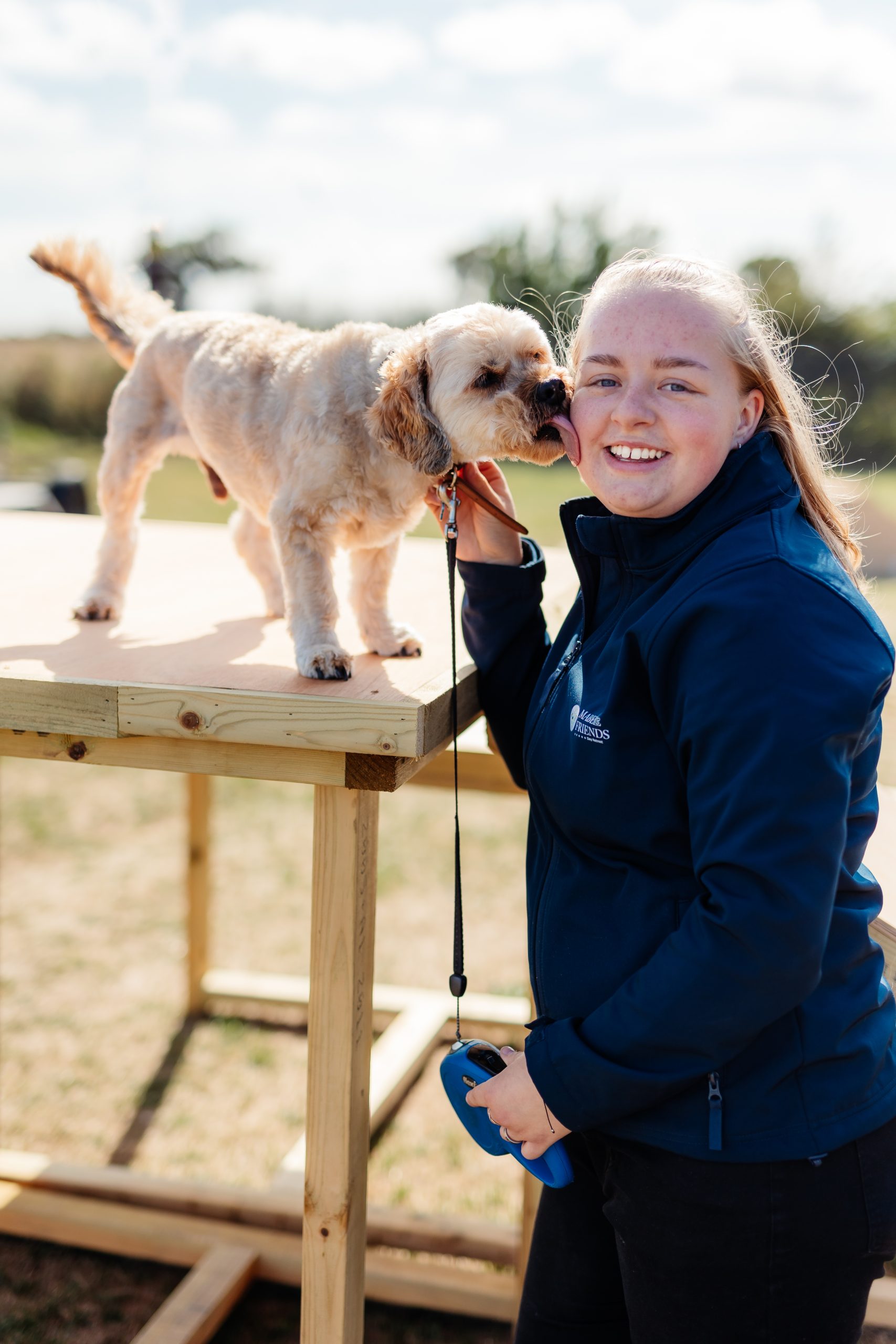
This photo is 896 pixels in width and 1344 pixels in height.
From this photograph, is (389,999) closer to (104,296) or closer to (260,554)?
(260,554)

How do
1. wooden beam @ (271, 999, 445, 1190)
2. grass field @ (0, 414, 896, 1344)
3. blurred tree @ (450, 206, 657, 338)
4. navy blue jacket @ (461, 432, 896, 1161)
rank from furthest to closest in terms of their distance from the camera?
blurred tree @ (450, 206, 657, 338)
wooden beam @ (271, 999, 445, 1190)
grass field @ (0, 414, 896, 1344)
navy blue jacket @ (461, 432, 896, 1161)

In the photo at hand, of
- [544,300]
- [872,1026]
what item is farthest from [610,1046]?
[544,300]

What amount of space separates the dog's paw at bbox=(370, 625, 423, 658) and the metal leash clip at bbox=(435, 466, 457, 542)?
1.05ft

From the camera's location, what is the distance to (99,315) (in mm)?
3031

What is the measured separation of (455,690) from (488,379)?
594 mm

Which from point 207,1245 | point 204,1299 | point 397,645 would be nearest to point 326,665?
point 397,645

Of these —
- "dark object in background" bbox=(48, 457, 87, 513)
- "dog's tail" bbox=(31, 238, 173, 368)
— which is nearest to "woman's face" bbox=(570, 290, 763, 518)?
"dog's tail" bbox=(31, 238, 173, 368)

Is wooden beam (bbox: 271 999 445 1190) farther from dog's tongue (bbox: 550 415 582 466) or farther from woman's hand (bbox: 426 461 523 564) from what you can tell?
dog's tongue (bbox: 550 415 582 466)

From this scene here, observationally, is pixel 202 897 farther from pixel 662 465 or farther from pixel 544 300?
pixel 662 465

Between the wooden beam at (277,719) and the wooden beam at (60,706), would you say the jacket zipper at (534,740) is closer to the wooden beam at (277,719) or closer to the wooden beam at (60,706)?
the wooden beam at (277,719)

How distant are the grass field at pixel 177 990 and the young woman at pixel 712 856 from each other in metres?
0.52

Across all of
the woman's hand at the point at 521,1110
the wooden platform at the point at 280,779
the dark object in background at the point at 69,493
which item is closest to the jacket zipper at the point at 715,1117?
the woman's hand at the point at 521,1110

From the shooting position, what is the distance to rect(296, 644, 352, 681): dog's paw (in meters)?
2.08

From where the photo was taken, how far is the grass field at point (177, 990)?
124 inches
